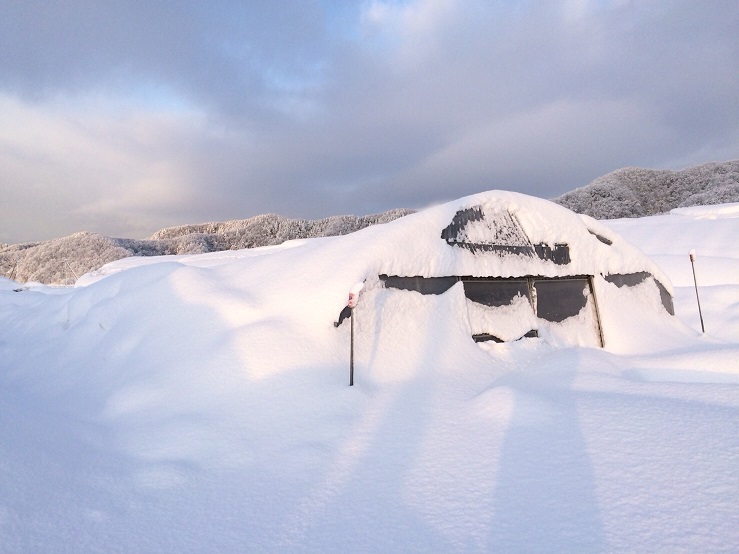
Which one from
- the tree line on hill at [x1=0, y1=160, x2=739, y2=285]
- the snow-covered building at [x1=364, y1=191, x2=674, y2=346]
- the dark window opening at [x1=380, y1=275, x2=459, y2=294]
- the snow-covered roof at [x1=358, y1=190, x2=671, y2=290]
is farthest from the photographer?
the tree line on hill at [x1=0, y1=160, x2=739, y2=285]

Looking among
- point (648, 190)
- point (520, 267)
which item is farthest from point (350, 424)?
point (648, 190)

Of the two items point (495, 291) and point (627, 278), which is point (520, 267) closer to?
point (495, 291)

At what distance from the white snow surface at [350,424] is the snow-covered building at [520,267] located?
90 mm

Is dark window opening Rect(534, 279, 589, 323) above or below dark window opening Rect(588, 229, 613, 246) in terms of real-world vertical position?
below

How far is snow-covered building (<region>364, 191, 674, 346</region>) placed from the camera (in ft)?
23.2

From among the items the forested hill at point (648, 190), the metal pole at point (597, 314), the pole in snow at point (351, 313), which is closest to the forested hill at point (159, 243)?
the forested hill at point (648, 190)

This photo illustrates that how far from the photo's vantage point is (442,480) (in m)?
3.26

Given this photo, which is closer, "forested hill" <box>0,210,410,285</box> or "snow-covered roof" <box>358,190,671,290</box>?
"snow-covered roof" <box>358,190,671,290</box>

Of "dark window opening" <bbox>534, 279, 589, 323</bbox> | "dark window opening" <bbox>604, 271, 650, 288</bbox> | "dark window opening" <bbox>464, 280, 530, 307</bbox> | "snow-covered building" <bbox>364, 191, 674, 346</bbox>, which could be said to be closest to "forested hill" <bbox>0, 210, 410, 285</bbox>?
"dark window opening" <bbox>604, 271, 650, 288</bbox>

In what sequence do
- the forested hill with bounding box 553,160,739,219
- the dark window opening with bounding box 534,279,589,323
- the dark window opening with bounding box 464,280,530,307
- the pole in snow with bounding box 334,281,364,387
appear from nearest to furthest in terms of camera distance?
the pole in snow with bounding box 334,281,364,387, the dark window opening with bounding box 464,280,530,307, the dark window opening with bounding box 534,279,589,323, the forested hill with bounding box 553,160,739,219

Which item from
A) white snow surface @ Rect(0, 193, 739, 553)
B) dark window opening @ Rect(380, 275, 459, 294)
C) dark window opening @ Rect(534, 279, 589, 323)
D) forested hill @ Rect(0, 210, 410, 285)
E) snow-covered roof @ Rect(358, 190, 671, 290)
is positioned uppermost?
forested hill @ Rect(0, 210, 410, 285)

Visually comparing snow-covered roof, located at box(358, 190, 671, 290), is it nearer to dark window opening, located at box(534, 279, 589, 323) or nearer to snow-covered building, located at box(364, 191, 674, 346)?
snow-covered building, located at box(364, 191, 674, 346)

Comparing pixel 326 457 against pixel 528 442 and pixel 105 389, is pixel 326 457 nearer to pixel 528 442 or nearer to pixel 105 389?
pixel 528 442

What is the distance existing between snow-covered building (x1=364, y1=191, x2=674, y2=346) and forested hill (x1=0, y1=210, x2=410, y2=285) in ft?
114
